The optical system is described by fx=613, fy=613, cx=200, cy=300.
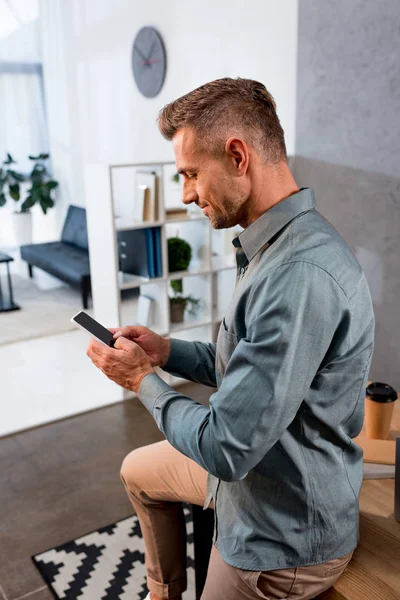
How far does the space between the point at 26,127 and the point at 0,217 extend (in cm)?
108

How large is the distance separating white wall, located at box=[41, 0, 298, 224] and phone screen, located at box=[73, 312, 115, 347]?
2.39 meters

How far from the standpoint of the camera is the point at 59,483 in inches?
106

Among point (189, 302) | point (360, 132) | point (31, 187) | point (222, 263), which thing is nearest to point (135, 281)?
point (189, 302)

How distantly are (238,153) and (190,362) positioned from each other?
592mm

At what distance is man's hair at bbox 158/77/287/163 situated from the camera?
3.78 feet

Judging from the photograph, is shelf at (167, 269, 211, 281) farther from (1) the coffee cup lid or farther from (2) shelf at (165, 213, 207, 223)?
(1) the coffee cup lid

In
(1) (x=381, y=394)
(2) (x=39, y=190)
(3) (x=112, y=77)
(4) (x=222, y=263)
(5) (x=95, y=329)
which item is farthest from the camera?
(2) (x=39, y=190)

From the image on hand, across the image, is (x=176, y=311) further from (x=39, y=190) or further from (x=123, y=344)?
(x=39, y=190)

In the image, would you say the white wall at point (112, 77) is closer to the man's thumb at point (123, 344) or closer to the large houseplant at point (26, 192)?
the large houseplant at point (26, 192)

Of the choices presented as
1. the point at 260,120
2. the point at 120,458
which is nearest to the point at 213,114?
the point at 260,120

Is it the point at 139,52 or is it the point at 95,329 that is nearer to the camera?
the point at 95,329

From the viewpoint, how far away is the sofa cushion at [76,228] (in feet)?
20.4

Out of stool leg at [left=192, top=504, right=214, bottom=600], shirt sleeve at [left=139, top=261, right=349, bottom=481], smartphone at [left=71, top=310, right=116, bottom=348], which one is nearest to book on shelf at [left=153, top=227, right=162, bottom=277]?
stool leg at [left=192, top=504, right=214, bottom=600]

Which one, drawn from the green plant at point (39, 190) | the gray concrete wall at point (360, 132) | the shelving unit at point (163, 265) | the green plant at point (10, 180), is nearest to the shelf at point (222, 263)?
the shelving unit at point (163, 265)
